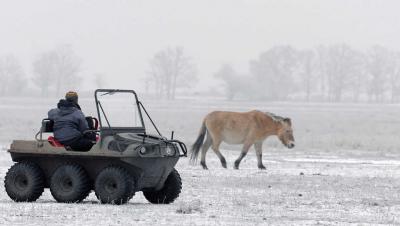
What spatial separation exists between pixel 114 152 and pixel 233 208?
212 centimetres

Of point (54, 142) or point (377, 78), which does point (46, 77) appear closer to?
point (377, 78)

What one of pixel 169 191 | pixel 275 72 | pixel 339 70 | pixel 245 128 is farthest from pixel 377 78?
pixel 169 191

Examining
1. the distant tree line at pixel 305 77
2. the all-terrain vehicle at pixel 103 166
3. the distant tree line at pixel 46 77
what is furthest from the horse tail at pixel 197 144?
the distant tree line at pixel 46 77

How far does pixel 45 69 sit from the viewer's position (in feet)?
577

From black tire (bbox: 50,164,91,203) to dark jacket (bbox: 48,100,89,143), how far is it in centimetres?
53

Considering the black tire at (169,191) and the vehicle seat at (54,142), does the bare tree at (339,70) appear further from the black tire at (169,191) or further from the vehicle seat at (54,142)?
the vehicle seat at (54,142)

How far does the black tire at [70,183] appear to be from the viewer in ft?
49.1

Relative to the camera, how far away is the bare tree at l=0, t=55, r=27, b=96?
164850 millimetres

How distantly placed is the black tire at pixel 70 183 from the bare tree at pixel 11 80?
149m

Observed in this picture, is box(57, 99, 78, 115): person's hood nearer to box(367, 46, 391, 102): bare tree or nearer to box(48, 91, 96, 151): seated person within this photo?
box(48, 91, 96, 151): seated person

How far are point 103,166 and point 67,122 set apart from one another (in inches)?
38.6

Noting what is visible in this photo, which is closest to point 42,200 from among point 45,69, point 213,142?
point 213,142

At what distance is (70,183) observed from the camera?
1516 centimetres

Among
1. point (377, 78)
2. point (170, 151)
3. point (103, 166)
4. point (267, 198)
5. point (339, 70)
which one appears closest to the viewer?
point (103, 166)
